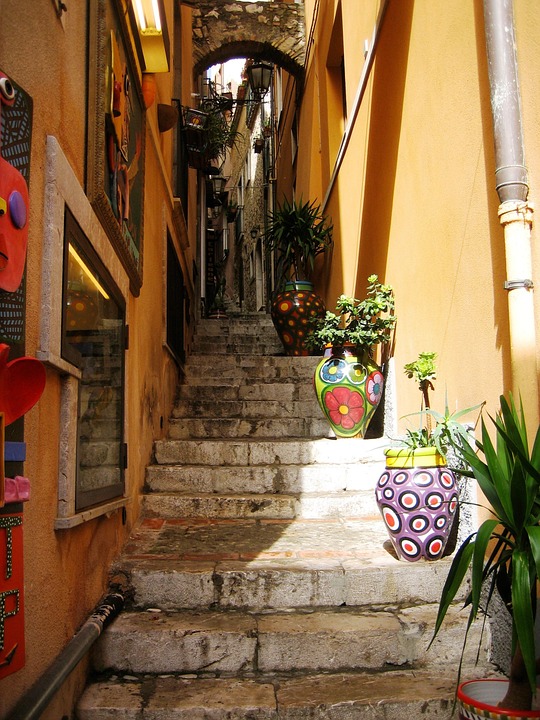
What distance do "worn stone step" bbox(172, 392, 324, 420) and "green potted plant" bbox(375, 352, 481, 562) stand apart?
2274 millimetres

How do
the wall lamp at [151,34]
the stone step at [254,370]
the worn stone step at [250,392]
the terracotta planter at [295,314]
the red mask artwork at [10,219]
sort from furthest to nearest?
the terracotta planter at [295,314], the stone step at [254,370], the worn stone step at [250,392], the wall lamp at [151,34], the red mask artwork at [10,219]

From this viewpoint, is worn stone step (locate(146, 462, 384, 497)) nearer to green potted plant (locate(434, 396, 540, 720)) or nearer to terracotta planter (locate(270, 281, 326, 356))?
green potted plant (locate(434, 396, 540, 720))

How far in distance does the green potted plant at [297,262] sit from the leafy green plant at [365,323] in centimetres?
169

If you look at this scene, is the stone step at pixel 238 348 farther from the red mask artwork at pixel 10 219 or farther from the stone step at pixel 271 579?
the red mask artwork at pixel 10 219

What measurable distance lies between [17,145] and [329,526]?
104 inches

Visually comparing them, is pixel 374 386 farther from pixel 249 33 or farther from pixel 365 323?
pixel 249 33

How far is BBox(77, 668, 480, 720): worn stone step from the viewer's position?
213cm

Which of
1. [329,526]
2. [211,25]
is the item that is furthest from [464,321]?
[211,25]

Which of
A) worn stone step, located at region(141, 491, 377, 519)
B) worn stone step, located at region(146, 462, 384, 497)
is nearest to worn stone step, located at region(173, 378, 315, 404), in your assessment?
worn stone step, located at region(146, 462, 384, 497)

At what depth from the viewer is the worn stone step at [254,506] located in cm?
369

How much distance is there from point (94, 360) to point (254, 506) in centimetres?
160

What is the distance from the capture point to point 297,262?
7.29 m

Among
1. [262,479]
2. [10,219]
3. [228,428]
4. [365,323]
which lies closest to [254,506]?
[262,479]

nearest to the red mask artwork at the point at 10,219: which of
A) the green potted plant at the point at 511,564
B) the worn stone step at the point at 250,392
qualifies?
the green potted plant at the point at 511,564
